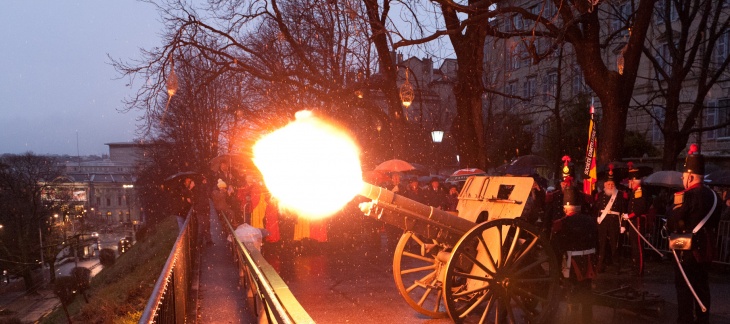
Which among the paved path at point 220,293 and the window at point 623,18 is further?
the window at point 623,18

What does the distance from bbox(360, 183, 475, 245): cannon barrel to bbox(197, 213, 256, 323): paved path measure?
193 cm

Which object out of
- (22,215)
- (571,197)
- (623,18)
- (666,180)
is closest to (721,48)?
(623,18)

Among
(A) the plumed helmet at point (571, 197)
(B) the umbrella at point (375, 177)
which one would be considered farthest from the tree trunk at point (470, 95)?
(A) the plumed helmet at point (571, 197)

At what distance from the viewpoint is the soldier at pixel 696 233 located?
23.8ft

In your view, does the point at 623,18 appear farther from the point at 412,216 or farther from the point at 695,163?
the point at 412,216

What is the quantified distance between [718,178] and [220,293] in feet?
42.6

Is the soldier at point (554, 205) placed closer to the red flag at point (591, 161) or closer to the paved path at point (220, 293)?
the red flag at point (591, 161)

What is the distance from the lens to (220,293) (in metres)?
9.02

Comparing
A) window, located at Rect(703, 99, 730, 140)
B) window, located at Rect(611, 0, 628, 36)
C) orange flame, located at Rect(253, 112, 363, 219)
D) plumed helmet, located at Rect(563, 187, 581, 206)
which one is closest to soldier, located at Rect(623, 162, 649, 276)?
plumed helmet, located at Rect(563, 187, 581, 206)

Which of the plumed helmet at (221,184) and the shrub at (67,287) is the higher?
the plumed helmet at (221,184)

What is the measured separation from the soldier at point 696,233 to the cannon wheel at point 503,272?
1.70 m

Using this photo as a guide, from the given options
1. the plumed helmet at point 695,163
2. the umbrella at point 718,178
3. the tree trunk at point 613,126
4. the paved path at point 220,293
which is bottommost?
the paved path at point 220,293

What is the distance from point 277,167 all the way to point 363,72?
1324 cm

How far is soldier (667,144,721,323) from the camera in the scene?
7.26 meters
